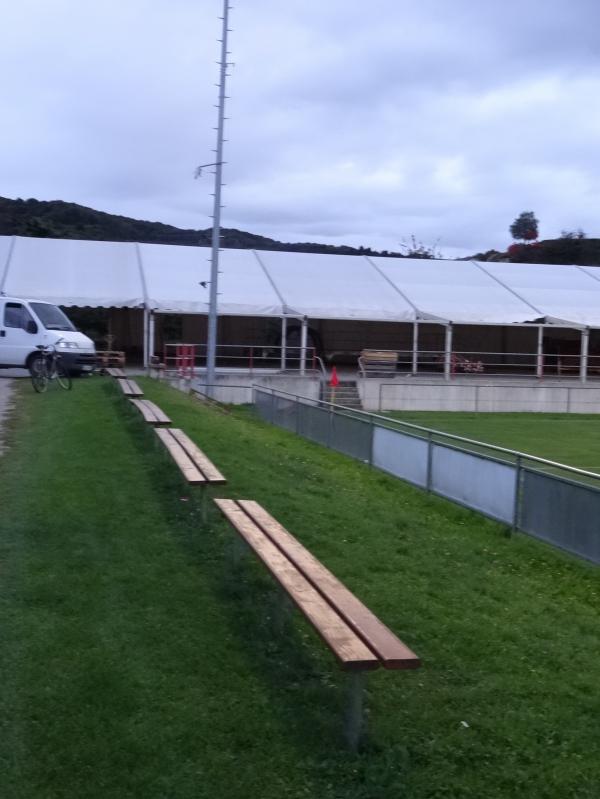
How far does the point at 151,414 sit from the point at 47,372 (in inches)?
289

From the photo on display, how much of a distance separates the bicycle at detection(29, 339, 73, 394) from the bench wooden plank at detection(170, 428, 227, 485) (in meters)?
8.54

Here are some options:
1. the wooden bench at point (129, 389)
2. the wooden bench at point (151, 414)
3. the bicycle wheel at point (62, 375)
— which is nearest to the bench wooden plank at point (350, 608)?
the wooden bench at point (151, 414)

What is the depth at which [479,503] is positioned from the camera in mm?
10844

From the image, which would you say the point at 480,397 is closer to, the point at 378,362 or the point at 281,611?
the point at 378,362

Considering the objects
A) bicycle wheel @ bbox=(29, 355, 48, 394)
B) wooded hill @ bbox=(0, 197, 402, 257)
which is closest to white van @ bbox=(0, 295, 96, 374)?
bicycle wheel @ bbox=(29, 355, 48, 394)

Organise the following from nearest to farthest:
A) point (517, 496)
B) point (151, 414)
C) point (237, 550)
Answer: point (237, 550) < point (517, 496) < point (151, 414)

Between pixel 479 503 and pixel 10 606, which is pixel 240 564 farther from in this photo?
pixel 479 503

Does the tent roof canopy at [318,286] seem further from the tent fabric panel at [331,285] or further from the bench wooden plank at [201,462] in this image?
the bench wooden plank at [201,462]

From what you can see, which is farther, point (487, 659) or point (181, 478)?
point (181, 478)

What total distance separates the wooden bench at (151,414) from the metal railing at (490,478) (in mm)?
3128

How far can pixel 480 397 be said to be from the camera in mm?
32906

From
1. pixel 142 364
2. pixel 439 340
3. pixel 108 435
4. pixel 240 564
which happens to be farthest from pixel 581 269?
pixel 240 564

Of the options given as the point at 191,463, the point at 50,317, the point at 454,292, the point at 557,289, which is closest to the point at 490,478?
the point at 191,463

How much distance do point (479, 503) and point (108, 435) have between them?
490 cm
